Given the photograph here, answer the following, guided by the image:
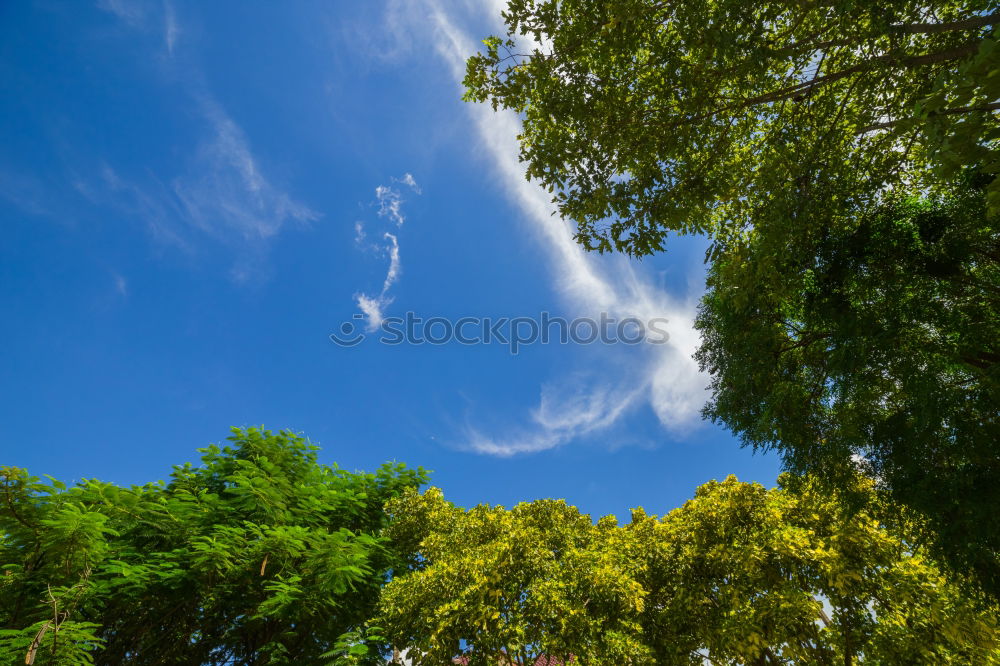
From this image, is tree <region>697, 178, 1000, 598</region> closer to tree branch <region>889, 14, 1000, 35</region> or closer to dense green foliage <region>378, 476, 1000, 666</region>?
dense green foliage <region>378, 476, 1000, 666</region>

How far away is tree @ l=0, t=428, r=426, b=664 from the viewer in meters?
6.39

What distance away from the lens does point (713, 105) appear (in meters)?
6.66

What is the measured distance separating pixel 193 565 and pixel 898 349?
13.4 meters

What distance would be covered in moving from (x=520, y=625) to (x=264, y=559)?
18.4 feet

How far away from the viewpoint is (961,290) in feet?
21.0

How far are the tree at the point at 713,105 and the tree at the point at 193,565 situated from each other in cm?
884

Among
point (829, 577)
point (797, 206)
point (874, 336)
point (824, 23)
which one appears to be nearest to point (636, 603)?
point (829, 577)

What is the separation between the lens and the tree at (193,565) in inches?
252

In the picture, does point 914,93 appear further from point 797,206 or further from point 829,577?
point 829,577

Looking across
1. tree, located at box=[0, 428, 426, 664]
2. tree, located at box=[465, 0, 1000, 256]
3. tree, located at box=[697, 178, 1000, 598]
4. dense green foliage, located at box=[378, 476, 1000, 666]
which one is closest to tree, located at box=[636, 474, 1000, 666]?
dense green foliage, located at box=[378, 476, 1000, 666]

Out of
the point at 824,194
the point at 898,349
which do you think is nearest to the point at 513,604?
the point at 898,349

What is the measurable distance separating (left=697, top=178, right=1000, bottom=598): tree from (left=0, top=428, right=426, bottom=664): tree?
9755mm

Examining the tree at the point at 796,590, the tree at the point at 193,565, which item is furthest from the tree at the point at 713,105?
the tree at the point at 193,565

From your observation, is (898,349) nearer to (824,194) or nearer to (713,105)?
(824,194)
